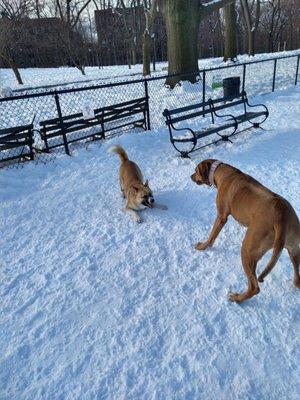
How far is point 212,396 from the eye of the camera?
97.2 inches

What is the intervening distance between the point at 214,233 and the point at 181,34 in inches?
422

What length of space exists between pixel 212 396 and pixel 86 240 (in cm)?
246

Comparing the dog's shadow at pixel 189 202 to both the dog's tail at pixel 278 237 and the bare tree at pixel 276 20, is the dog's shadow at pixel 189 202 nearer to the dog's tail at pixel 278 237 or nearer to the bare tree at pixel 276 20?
the dog's tail at pixel 278 237

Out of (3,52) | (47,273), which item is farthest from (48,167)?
(3,52)

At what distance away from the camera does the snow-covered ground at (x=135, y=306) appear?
2.60 metres

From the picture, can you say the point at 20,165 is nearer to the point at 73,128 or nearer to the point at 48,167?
the point at 48,167

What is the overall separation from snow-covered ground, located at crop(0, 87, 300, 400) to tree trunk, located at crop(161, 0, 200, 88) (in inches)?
337

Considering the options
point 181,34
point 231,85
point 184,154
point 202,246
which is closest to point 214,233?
point 202,246

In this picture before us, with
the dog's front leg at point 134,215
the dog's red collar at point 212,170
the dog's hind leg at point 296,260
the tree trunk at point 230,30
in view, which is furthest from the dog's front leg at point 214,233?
the tree trunk at point 230,30

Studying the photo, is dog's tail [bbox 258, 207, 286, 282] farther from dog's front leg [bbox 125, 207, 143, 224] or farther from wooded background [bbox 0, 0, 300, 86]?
wooded background [bbox 0, 0, 300, 86]

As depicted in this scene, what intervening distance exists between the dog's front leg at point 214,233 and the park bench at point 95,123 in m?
4.33

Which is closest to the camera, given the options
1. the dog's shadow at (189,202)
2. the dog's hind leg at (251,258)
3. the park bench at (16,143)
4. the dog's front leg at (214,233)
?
the dog's hind leg at (251,258)

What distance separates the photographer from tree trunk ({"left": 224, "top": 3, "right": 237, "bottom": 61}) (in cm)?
2111

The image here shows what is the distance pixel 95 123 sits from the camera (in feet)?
26.9
